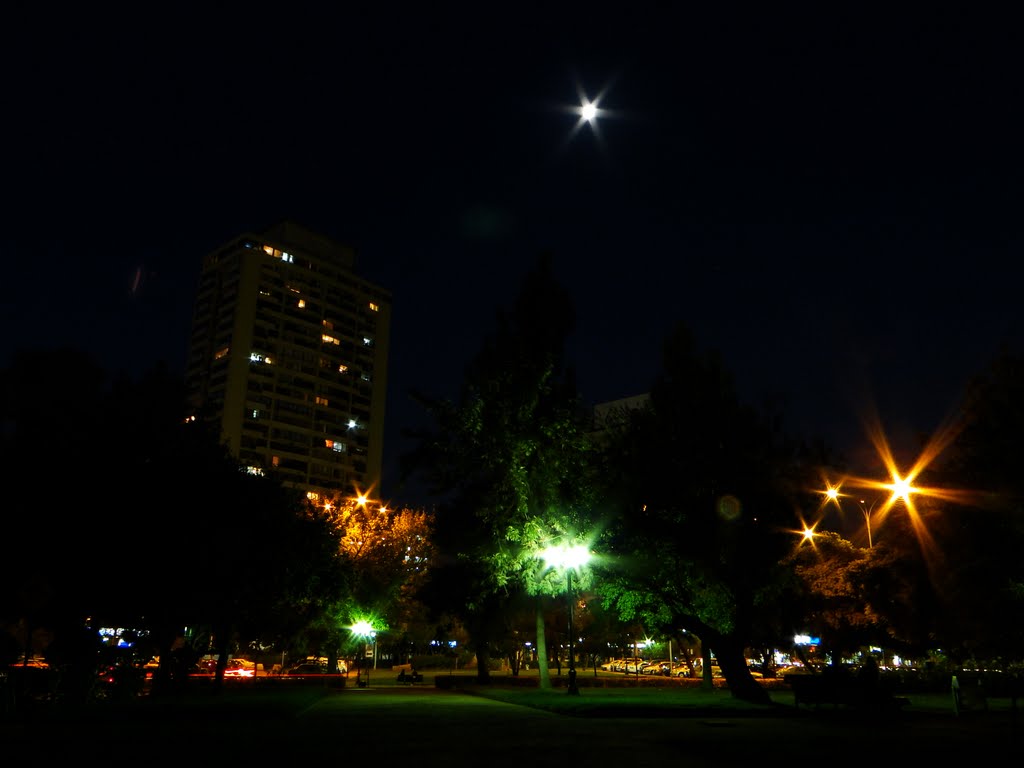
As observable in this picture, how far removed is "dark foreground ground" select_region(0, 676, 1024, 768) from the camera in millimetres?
13852

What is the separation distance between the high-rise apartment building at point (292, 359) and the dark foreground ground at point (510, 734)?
10925 cm

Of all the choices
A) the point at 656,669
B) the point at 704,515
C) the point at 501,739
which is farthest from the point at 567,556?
the point at 656,669

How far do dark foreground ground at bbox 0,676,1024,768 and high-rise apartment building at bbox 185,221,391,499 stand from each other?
358ft

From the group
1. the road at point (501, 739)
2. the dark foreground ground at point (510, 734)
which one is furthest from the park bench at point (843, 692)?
the road at point (501, 739)

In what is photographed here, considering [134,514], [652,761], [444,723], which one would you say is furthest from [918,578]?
[134,514]

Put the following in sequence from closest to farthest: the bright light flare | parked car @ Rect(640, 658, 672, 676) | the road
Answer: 1. the road
2. the bright light flare
3. parked car @ Rect(640, 658, 672, 676)

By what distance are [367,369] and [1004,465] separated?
129966 mm

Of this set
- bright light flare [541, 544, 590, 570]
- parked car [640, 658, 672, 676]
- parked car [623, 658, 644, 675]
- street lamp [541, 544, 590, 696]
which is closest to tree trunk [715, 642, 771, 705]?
street lamp [541, 544, 590, 696]

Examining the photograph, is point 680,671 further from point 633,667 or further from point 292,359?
point 292,359

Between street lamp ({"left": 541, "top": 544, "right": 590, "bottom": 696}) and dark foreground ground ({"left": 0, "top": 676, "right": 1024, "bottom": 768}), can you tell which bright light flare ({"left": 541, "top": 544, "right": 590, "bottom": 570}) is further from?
dark foreground ground ({"left": 0, "top": 676, "right": 1024, "bottom": 768})

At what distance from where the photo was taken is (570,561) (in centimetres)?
3325

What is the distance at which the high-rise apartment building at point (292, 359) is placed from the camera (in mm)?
134375

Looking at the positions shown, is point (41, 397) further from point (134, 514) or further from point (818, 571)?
point (818, 571)

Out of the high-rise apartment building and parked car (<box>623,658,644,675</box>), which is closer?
parked car (<box>623,658,644,675</box>)
